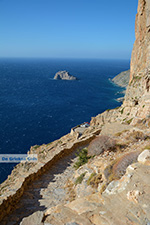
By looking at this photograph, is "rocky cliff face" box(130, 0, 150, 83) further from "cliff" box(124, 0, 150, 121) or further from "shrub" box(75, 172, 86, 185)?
"shrub" box(75, 172, 86, 185)

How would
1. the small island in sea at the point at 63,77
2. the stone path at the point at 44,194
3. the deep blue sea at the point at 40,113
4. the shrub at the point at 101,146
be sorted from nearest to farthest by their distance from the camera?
the stone path at the point at 44,194, the shrub at the point at 101,146, the deep blue sea at the point at 40,113, the small island in sea at the point at 63,77

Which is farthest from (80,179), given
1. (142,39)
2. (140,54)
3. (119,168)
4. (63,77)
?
(63,77)

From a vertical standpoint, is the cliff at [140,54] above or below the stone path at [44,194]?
above

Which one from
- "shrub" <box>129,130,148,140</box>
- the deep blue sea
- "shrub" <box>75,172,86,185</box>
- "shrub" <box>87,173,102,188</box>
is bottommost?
the deep blue sea

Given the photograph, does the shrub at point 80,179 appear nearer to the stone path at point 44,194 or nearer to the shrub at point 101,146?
the stone path at point 44,194

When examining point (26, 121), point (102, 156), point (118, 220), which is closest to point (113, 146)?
point (102, 156)

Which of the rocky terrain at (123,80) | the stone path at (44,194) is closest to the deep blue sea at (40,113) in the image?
the rocky terrain at (123,80)

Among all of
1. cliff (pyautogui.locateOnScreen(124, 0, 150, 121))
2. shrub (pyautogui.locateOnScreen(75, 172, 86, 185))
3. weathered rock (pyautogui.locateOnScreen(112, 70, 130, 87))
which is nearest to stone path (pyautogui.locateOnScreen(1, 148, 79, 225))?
shrub (pyautogui.locateOnScreen(75, 172, 86, 185))

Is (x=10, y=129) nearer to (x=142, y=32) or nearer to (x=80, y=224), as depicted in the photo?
(x=142, y=32)

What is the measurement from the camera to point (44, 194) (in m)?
10.1

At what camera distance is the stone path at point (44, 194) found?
28.0ft

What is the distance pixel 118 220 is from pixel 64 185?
594 centimetres

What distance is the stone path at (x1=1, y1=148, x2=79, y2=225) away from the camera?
336 inches

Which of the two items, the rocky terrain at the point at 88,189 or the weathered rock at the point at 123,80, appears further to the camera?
the weathered rock at the point at 123,80
